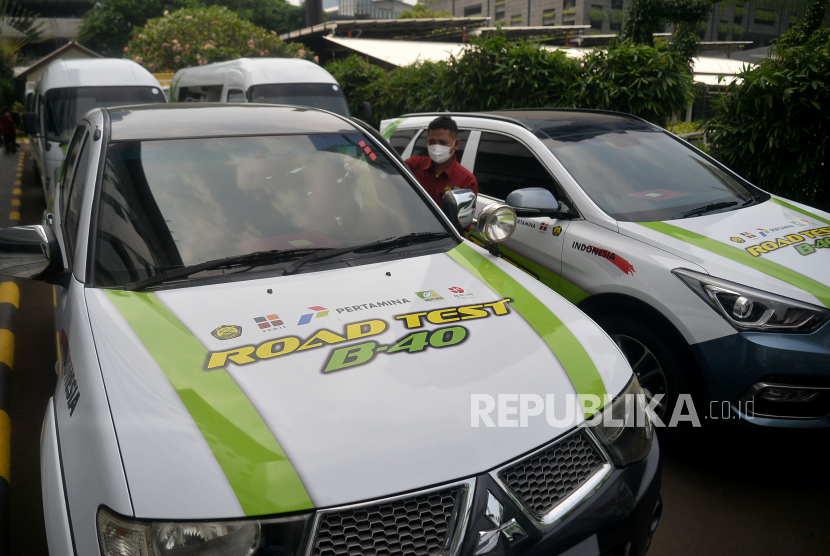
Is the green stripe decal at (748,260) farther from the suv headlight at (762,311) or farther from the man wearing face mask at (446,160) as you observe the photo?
the man wearing face mask at (446,160)

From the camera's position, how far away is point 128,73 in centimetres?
1007

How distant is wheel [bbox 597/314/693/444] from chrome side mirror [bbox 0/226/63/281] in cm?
278

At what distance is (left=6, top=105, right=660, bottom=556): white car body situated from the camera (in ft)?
5.04

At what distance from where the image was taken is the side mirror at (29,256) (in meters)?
2.40

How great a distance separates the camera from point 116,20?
53125 mm

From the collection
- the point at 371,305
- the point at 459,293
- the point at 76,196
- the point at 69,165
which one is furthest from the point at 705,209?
the point at 69,165

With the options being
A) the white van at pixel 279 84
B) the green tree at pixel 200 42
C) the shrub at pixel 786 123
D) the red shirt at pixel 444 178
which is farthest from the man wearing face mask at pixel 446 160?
the green tree at pixel 200 42

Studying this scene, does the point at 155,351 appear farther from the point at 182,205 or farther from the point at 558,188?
the point at 558,188

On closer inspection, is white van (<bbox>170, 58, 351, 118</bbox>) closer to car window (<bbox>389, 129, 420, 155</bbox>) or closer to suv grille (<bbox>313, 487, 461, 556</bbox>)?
car window (<bbox>389, 129, 420, 155</bbox>)

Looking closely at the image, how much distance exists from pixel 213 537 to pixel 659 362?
2.50 meters

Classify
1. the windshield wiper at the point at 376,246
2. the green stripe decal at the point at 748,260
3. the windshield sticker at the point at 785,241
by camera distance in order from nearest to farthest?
the windshield wiper at the point at 376,246
the green stripe decal at the point at 748,260
the windshield sticker at the point at 785,241

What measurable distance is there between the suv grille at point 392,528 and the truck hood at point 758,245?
2133 millimetres

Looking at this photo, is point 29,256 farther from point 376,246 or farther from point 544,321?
point 544,321

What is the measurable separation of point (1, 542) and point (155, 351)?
1528 millimetres
